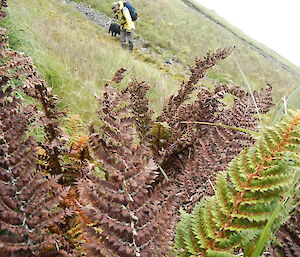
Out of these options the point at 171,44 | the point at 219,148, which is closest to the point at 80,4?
the point at 171,44

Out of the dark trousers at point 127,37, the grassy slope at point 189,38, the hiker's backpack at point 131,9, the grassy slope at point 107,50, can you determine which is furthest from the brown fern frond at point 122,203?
the grassy slope at point 189,38

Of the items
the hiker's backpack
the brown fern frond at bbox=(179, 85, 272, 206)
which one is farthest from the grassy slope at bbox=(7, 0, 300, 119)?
the hiker's backpack

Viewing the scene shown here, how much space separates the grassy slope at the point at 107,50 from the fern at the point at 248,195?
42 centimetres

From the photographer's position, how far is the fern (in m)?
0.53

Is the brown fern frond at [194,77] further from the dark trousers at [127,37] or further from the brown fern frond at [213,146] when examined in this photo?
the dark trousers at [127,37]

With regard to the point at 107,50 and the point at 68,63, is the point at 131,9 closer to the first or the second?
the point at 107,50

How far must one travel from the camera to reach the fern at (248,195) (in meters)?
0.53

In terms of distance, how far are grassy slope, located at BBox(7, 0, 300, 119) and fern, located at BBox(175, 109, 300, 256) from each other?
417 mm

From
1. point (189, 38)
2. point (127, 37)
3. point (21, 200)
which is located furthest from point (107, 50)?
point (189, 38)

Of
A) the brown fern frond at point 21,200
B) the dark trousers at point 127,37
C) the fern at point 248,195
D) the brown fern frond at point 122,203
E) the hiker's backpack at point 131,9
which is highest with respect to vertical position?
the fern at point 248,195

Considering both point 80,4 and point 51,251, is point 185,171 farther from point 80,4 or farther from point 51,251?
point 80,4

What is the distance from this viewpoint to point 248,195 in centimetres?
55

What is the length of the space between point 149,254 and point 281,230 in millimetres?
479

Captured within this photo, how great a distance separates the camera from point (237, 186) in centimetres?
55
